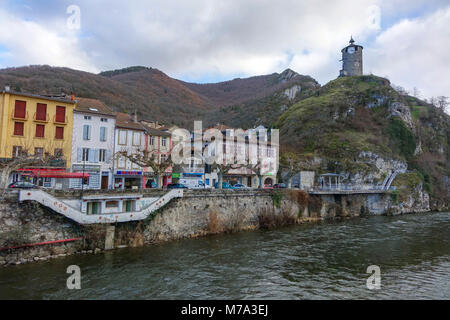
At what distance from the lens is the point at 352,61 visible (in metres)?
113

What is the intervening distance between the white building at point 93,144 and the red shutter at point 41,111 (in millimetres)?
2924

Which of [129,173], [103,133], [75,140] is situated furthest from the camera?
[129,173]

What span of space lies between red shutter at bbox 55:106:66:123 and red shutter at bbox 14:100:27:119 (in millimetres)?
2933

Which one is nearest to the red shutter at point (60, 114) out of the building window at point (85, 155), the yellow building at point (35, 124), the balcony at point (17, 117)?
the yellow building at point (35, 124)

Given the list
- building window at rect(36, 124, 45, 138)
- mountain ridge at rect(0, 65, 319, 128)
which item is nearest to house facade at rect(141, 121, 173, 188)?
building window at rect(36, 124, 45, 138)

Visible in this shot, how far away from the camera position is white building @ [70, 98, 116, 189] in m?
31.5

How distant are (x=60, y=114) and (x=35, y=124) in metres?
2.65

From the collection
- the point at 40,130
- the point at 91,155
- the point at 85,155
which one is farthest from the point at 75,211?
the point at 40,130

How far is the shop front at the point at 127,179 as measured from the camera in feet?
114

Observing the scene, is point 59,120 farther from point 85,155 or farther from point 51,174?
point 51,174

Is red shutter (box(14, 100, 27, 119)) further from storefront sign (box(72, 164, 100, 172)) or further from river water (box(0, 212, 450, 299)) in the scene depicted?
river water (box(0, 212, 450, 299))

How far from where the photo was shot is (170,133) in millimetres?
40406
